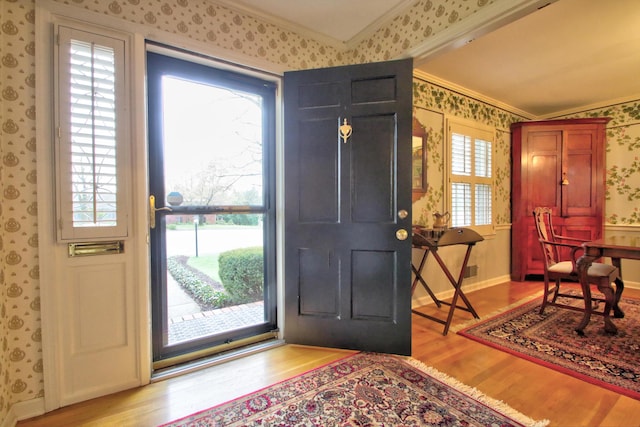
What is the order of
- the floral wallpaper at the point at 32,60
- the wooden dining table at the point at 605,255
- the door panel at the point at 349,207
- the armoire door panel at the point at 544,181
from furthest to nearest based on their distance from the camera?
1. the armoire door panel at the point at 544,181
2. the wooden dining table at the point at 605,255
3. the door panel at the point at 349,207
4. the floral wallpaper at the point at 32,60

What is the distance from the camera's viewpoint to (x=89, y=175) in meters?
1.75

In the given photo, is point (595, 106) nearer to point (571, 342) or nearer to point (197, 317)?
point (571, 342)

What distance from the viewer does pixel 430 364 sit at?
2154 mm

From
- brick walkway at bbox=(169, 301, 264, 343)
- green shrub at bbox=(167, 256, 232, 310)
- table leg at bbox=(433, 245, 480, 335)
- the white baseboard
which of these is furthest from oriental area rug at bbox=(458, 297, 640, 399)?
the white baseboard

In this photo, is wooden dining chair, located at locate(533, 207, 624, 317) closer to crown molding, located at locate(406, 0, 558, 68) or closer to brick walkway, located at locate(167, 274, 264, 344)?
crown molding, located at locate(406, 0, 558, 68)

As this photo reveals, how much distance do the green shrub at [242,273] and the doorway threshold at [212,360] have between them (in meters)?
0.39

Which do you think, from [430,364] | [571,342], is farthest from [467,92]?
[430,364]

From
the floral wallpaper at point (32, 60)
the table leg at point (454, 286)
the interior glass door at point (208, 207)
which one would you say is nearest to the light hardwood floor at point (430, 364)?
the table leg at point (454, 286)

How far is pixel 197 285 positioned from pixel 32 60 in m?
1.71

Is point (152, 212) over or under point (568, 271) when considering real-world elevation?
over

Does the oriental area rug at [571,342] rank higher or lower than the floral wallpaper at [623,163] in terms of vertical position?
lower

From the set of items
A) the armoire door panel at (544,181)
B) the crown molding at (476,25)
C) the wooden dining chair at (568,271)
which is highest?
the crown molding at (476,25)

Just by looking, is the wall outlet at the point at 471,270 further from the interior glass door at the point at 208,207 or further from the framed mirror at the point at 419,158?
the interior glass door at the point at 208,207

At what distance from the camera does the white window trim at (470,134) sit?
363 centimetres
